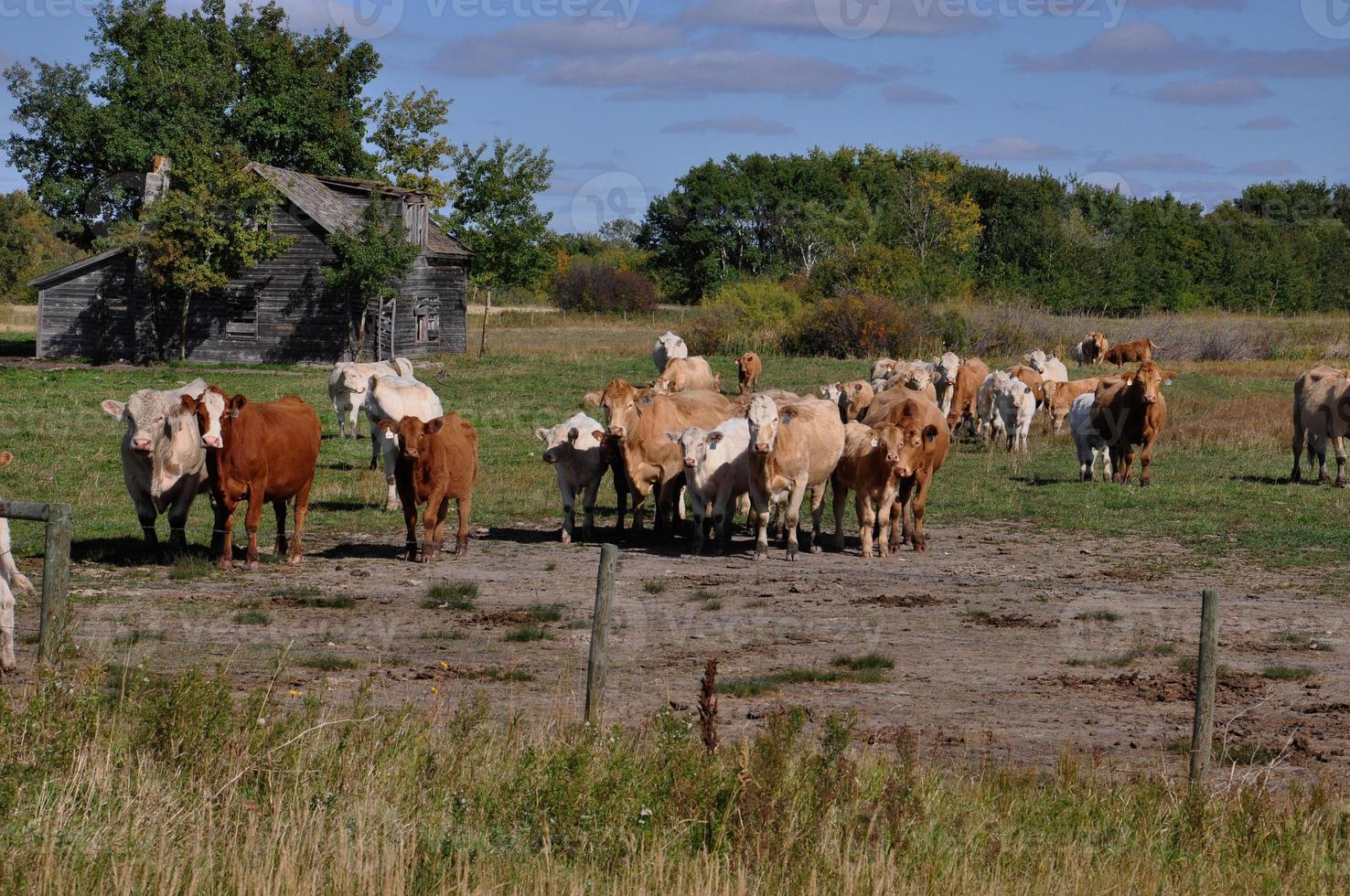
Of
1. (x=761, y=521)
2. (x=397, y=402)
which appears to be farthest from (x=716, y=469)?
(x=397, y=402)

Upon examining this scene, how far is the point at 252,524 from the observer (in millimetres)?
14883

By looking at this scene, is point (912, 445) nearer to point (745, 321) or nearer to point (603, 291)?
point (745, 321)

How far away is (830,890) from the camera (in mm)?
6301

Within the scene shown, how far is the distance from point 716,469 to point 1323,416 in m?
11.7

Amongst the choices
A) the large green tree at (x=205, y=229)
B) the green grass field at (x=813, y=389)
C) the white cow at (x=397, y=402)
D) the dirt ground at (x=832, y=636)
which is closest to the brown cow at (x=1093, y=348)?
the green grass field at (x=813, y=389)

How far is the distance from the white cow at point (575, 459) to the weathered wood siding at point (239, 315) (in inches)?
1267

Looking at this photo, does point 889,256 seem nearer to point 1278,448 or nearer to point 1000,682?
point 1278,448

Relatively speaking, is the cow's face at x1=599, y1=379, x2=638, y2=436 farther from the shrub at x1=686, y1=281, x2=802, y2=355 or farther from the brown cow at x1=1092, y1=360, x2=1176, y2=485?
the shrub at x1=686, y1=281, x2=802, y2=355

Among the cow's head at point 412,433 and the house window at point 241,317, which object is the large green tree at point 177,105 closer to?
the house window at point 241,317

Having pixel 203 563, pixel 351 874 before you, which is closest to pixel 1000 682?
pixel 351 874

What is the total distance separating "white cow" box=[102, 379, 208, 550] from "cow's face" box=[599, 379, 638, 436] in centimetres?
464

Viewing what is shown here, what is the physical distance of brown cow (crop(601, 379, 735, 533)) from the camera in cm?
1764

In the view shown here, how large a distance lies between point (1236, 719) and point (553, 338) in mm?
55337

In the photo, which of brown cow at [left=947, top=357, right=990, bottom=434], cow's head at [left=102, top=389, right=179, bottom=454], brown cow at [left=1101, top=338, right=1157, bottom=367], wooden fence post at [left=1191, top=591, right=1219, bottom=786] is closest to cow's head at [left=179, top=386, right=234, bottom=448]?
cow's head at [left=102, top=389, right=179, bottom=454]
